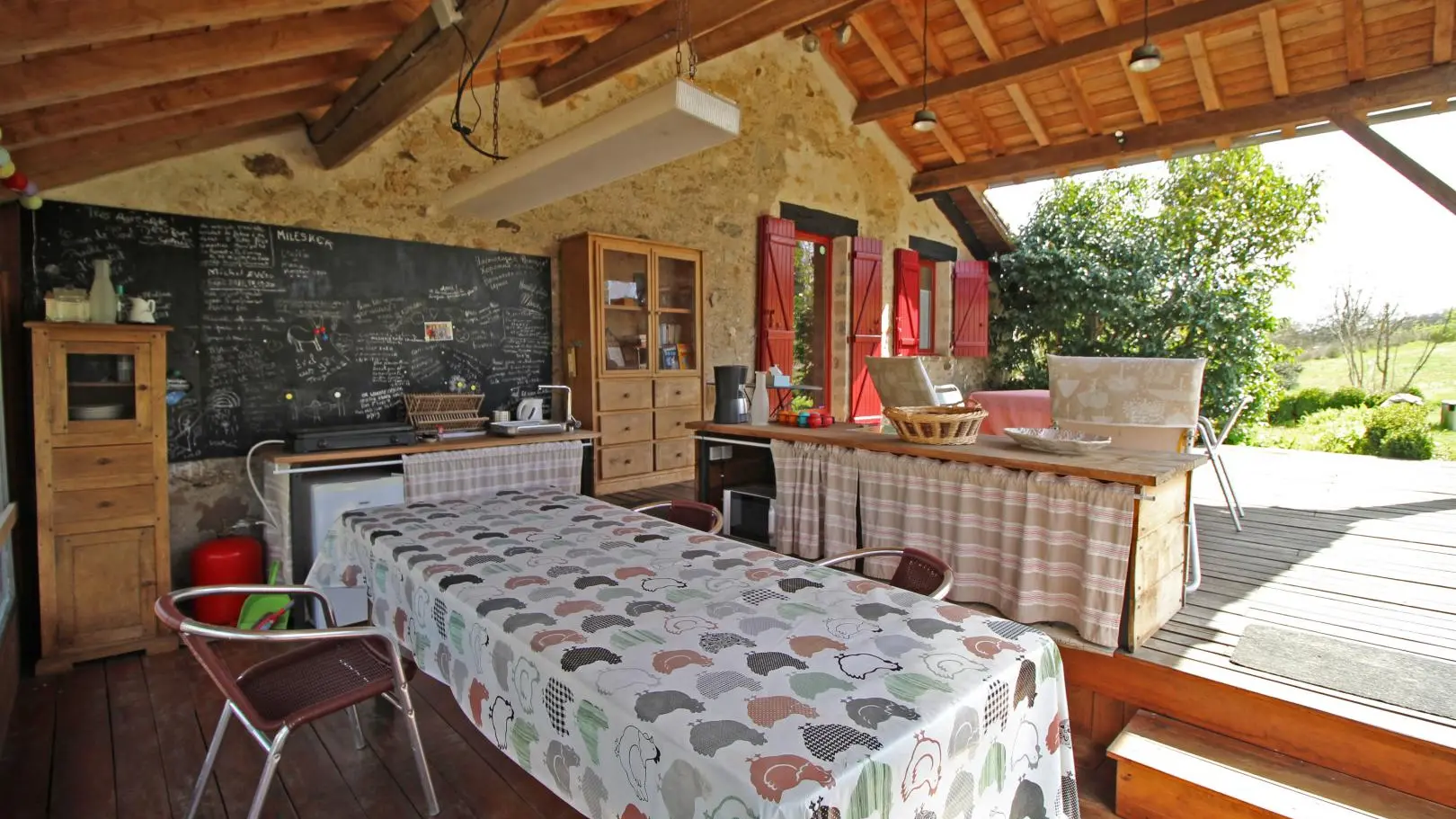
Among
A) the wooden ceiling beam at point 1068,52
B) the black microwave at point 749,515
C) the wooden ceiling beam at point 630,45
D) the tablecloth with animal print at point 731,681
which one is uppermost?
the wooden ceiling beam at point 1068,52

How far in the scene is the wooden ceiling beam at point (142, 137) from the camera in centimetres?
299

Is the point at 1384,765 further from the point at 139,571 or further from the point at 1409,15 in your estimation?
the point at 1409,15

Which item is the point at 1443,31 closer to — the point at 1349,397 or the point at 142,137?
the point at 1349,397

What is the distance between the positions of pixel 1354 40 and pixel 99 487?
8497 mm

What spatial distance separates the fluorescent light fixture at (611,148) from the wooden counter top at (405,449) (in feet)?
4.27

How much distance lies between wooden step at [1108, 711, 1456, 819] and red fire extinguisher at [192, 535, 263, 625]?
389cm

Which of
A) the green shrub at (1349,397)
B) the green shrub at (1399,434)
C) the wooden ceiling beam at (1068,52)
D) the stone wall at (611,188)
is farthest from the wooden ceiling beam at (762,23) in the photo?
the green shrub at (1349,397)

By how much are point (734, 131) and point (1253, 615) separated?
110 inches

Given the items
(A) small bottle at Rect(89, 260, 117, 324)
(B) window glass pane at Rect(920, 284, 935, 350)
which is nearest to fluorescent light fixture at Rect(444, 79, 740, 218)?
(A) small bottle at Rect(89, 260, 117, 324)

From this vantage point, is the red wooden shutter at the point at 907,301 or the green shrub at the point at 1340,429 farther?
the red wooden shutter at the point at 907,301

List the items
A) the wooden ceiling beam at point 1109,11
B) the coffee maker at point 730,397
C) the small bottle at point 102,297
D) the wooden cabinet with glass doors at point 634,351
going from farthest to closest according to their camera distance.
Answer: the wooden ceiling beam at point 1109,11 < the wooden cabinet with glass doors at point 634,351 < the coffee maker at point 730,397 < the small bottle at point 102,297

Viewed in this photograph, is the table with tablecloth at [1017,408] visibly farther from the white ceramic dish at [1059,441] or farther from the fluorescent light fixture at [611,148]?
the fluorescent light fixture at [611,148]

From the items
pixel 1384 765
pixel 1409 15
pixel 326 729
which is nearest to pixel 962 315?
pixel 1409 15

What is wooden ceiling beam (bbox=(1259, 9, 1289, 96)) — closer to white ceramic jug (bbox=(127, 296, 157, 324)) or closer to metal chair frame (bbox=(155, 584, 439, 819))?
metal chair frame (bbox=(155, 584, 439, 819))
